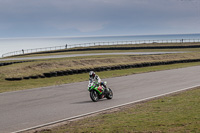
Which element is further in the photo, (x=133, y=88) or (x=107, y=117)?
(x=133, y=88)

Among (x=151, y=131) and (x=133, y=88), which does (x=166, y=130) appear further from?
(x=133, y=88)

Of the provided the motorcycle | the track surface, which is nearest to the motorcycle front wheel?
the motorcycle

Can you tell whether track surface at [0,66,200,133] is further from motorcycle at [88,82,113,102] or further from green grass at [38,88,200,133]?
green grass at [38,88,200,133]

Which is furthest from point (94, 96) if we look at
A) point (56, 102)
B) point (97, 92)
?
point (56, 102)

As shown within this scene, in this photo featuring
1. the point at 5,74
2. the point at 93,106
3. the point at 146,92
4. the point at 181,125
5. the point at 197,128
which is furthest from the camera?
the point at 5,74

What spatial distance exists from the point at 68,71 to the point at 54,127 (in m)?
19.6

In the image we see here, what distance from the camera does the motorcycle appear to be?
14766mm

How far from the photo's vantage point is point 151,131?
827cm

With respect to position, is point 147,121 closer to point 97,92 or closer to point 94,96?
point 94,96

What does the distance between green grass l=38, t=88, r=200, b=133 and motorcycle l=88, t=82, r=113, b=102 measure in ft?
7.37

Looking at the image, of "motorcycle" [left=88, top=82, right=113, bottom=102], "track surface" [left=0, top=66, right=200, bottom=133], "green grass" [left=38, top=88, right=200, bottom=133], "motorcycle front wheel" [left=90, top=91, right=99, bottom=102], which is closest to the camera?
"green grass" [left=38, top=88, right=200, bottom=133]

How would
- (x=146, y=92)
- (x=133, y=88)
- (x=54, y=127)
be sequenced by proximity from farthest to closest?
(x=133, y=88)
(x=146, y=92)
(x=54, y=127)

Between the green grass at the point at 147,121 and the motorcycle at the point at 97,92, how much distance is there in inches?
88.5

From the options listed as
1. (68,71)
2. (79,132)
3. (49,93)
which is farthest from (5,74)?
(79,132)
